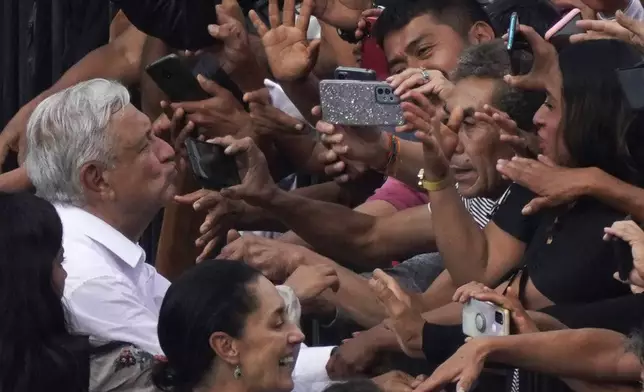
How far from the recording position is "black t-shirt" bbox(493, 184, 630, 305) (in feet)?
9.42

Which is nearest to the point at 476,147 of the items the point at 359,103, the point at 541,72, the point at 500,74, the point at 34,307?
the point at 500,74

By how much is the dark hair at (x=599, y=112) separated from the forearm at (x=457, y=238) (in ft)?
1.19

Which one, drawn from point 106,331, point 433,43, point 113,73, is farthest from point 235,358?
point 113,73

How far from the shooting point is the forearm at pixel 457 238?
10.6 feet

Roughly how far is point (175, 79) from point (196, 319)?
1.07 m

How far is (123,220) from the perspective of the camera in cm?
320

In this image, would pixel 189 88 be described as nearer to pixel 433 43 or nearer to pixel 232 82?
pixel 232 82

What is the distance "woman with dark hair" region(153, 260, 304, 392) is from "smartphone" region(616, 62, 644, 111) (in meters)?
0.83

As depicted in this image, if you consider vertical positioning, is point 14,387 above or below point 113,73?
above

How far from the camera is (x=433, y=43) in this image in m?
3.93

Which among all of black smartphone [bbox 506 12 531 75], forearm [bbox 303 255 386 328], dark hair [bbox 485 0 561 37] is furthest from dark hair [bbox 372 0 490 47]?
forearm [bbox 303 255 386 328]

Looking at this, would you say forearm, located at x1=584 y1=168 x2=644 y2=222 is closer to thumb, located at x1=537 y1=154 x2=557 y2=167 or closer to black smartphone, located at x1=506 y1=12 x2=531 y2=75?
thumb, located at x1=537 y1=154 x2=557 y2=167

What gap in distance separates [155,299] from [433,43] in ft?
3.96

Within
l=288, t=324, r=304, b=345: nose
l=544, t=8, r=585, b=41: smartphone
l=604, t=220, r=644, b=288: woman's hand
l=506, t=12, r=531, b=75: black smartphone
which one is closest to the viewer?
l=604, t=220, r=644, b=288: woman's hand
